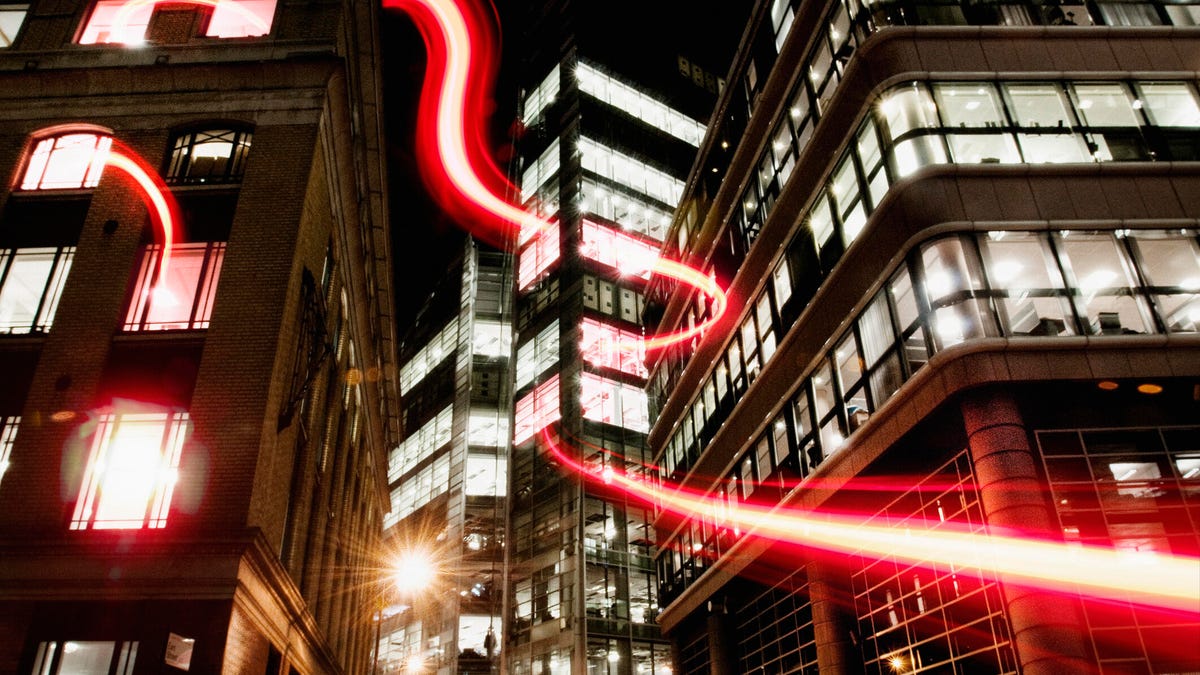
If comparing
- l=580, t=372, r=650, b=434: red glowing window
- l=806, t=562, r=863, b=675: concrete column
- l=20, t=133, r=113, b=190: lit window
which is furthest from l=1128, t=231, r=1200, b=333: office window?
l=580, t=372, r=650, b=434: red glowing window

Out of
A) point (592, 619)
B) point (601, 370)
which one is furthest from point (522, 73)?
point (592, 619)

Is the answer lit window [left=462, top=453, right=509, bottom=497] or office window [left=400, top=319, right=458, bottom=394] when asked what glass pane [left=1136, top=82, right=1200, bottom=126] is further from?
office window [left=400, top=319, right=458, bottom=394]

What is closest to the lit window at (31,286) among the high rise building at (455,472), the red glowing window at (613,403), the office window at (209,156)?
the office window at (209,156)


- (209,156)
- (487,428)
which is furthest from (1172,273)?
(487,428)

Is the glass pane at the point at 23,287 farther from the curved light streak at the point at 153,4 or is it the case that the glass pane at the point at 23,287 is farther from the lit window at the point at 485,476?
the lit window at the point at 485,476

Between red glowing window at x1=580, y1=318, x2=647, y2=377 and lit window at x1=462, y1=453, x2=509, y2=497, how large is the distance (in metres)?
14.6

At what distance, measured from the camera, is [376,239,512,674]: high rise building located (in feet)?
179

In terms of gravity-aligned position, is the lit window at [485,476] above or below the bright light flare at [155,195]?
above

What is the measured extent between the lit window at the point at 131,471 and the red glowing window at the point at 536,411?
108ft

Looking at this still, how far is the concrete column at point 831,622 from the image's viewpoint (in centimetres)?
1719

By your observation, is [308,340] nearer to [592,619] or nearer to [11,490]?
[11,490]

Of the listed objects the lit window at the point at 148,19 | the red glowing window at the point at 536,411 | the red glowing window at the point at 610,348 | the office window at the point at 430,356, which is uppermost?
the office window at the point at 430,356

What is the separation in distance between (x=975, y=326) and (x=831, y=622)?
7921 millimetres

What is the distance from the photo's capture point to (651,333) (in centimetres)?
3634
